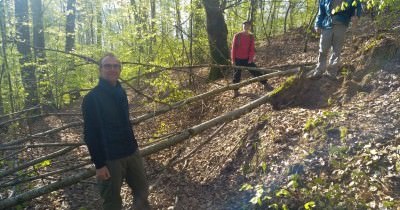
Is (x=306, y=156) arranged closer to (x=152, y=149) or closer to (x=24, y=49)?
(x=152, y=149)

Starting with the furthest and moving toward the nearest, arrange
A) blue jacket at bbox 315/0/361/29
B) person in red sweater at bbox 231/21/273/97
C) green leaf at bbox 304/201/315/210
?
1. person in red sweater at bbox 231/21/273/97
2. blue jacket at bbox 315/0/361/29
3. green leaf at bbox 304/201/315/210

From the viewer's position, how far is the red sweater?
8422mm

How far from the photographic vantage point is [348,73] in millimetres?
6145

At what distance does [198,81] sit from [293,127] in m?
5.78

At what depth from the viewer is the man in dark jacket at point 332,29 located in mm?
6105

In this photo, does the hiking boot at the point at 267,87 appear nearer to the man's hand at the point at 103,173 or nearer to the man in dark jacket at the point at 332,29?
Result: the man in dark jacket at the point at 332,29

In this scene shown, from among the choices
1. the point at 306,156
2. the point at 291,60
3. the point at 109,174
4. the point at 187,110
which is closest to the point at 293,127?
the point at 306,156

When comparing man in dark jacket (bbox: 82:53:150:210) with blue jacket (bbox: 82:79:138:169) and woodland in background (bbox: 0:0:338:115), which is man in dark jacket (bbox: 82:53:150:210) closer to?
blue jacket (bbox: 82:79:138:169)

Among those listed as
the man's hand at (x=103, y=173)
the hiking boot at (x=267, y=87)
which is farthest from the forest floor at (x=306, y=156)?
the man's hand at (x=103, y=173)

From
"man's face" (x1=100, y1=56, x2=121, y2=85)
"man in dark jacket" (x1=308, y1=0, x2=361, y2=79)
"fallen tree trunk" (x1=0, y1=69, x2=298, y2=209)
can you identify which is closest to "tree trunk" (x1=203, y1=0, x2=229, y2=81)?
"fallen tree trunk" (x1=0, y1=69, x2=298, y2=209)

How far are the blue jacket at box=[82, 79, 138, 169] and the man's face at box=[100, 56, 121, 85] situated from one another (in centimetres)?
8

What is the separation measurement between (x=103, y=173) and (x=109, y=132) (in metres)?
0.50

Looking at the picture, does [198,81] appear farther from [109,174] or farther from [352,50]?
[109,174]

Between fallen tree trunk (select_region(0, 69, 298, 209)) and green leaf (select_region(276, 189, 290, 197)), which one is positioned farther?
fallen tree trunk (select_region(0, 69, 298, 209))
